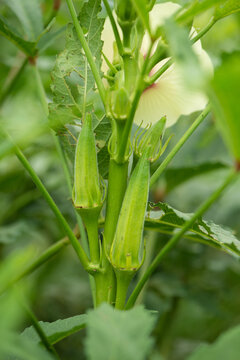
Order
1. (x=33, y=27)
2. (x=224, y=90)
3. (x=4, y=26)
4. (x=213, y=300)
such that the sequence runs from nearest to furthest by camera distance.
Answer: (x=224, y=90) → (x=4, y=26) → (x=33, y=27) → (x=213, y=300)

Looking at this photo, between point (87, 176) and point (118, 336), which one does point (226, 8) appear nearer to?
point (87, 176)

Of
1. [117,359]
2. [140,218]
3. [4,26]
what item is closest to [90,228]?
[140,218]

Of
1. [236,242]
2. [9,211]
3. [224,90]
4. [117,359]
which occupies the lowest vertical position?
[9,211]

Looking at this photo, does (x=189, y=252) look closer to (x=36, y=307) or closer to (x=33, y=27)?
(x=36, y=307)

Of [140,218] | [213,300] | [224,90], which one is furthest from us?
[213,300]

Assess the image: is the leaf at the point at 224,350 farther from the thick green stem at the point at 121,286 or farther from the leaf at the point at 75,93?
the leaf at the point at 75,93

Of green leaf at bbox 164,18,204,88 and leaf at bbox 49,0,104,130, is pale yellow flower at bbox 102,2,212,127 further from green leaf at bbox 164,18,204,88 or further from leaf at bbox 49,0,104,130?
green leaf at bbox 164,18,204,88

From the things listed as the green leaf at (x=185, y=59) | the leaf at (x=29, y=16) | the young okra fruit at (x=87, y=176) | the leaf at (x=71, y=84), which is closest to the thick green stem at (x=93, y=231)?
the young okra fruit at (x=87, y=176)
